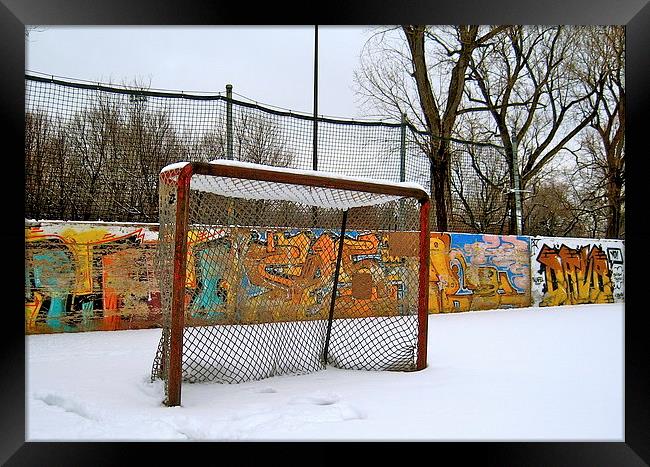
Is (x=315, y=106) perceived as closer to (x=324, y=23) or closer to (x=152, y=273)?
(x=152, y=273)

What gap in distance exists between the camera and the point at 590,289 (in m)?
10.5

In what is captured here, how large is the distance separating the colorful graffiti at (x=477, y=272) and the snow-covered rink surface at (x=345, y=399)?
9.38 feet

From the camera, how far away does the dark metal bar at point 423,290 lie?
14.7 feet

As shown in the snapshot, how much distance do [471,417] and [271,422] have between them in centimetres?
115

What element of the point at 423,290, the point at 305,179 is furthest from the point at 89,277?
the point at 423,290

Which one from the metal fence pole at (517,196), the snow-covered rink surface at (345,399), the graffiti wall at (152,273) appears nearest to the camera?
the snow-covered rink surface at (345,399)

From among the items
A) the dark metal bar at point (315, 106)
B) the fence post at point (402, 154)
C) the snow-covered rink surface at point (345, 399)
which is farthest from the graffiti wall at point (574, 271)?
the dark metal bar at point (315, 106)

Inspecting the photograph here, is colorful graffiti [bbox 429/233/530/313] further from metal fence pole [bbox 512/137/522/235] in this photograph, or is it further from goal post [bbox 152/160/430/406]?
goal post [bbox 152/160/430/406]

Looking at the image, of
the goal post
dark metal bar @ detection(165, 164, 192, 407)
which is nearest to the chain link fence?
the goal post

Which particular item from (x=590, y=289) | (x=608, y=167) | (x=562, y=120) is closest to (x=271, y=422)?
(x=590, y=289)

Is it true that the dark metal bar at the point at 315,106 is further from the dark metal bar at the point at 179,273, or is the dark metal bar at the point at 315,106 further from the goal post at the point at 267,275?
the dark metal bar at the point at 179,273

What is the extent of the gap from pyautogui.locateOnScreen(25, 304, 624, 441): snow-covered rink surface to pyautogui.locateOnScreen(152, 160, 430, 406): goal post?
0.90 ft

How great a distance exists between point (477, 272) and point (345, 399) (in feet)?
18.7
